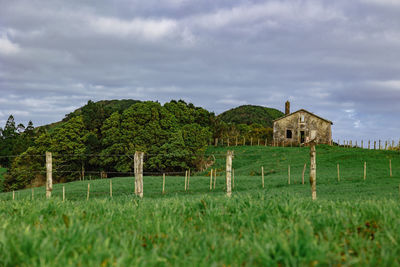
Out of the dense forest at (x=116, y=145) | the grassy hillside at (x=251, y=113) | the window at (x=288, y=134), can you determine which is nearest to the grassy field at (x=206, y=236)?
the dense forest at (x=116, y=145)

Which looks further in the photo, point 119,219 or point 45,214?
point 45,214

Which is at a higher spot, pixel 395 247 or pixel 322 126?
pixel 322 126

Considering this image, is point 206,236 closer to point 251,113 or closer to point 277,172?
point 277,172

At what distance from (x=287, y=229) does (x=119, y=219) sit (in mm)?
2849

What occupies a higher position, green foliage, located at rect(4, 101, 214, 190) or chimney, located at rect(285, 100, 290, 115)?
chimney, located at rect(285, 100, 290, 115)

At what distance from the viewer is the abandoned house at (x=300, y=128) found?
7081 cm

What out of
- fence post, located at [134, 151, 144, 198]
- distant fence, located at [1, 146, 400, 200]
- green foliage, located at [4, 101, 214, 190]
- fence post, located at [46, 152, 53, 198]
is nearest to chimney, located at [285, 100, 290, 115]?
distant fence, located at [1, 146, 400, 200]

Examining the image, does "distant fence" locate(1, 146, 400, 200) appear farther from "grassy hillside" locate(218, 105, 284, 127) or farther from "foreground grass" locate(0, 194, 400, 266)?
"grassy hillside" locate(218, 105, 284, 127)

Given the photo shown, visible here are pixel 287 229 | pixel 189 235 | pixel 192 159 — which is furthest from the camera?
pixel 192 159

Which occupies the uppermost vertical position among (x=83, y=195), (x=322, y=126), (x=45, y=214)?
(x=322, y=126)

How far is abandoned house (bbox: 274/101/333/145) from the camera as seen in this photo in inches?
2788

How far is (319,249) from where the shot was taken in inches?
133

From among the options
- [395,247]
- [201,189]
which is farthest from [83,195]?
[395,247]

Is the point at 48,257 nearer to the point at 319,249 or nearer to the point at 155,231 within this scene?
the point at 155,231
